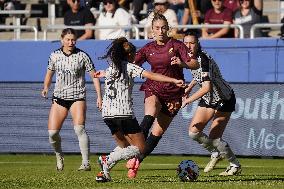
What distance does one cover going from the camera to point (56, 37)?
26359 millimetres

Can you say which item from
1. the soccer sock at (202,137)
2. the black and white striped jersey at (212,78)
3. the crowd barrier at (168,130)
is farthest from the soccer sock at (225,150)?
the crowd barrier at (168,130)

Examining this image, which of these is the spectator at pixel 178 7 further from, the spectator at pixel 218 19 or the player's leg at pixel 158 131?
the player's leg at pixel 158 131

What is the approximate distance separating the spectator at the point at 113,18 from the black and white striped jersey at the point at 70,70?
581 centimetres

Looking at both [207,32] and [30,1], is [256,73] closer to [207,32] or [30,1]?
[207,32]

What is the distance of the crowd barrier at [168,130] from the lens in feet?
68.5

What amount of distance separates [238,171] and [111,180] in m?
2.64

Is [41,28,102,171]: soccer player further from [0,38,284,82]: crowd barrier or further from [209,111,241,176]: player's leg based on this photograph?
[0,38,284,82]: crowd barrier

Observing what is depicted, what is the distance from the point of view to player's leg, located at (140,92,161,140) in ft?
50.0

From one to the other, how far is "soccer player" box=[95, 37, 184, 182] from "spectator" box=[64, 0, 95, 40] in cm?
1015

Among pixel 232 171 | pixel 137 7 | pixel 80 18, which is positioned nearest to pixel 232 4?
pixel 137 7

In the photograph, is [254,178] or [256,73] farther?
[256,73]

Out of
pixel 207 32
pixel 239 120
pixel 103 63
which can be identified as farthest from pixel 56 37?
pixel 239 120

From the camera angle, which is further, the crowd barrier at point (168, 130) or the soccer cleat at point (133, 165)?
the crowd barrier at point (168, 130)

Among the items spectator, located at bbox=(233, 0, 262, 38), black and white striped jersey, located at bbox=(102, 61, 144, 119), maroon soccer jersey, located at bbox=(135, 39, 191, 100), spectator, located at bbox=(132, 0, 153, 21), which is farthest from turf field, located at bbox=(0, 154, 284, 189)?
spectator, located at bbox=(132, 0, 153, 21)
